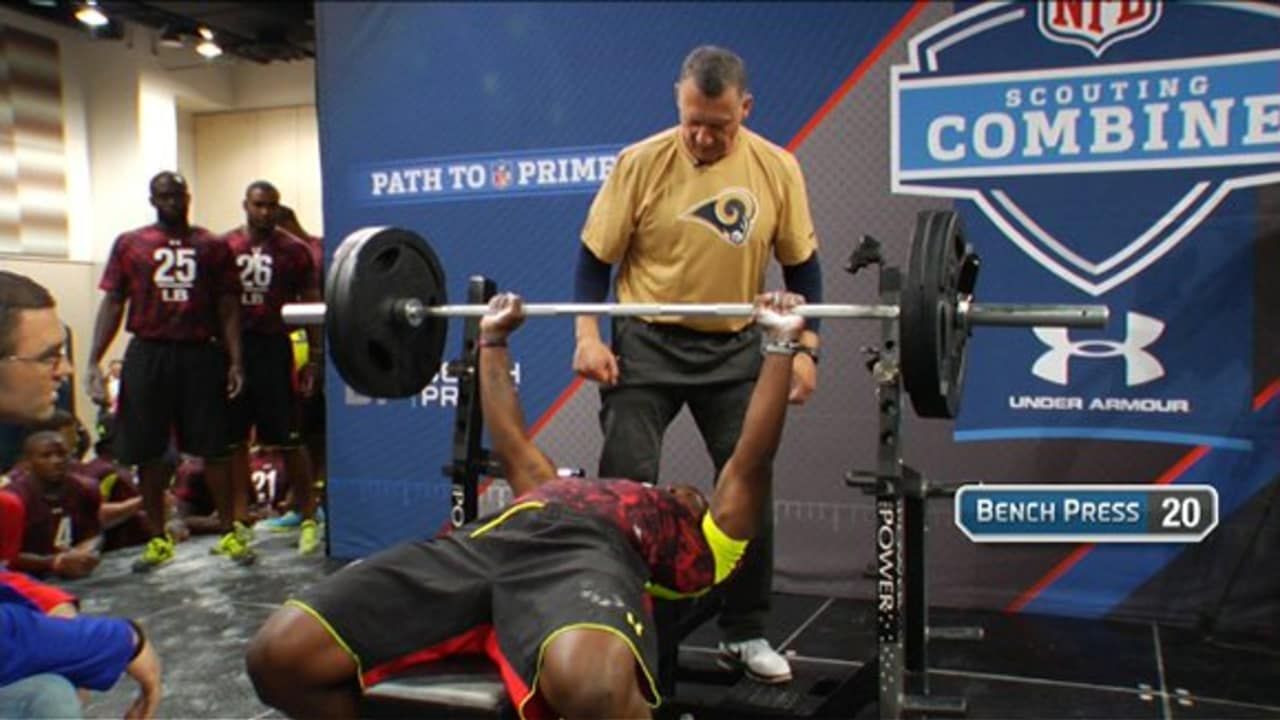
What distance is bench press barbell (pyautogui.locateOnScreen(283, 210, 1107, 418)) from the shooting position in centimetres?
197

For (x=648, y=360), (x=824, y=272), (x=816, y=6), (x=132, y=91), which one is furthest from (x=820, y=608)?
(x=132, y=91)

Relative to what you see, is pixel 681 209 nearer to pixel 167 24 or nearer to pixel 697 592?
pixel 697 592

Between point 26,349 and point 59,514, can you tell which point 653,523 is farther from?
point 59,514

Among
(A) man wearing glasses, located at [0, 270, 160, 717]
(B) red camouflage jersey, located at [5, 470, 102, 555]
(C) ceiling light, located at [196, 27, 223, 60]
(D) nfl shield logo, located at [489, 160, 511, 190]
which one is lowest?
(B) red camouflage jersey, located at [5, 470, 102, 555]

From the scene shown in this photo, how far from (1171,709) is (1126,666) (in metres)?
0.31

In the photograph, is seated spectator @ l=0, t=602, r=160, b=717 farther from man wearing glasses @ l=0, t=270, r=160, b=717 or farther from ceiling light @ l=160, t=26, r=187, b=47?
ceiling light @ l=160, t=26, r=187, b=47

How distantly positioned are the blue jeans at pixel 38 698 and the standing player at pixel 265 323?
305cm

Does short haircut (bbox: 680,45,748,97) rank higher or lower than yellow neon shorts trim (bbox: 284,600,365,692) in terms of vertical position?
higher

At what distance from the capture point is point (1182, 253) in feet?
10.4

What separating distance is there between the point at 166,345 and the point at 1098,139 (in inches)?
131

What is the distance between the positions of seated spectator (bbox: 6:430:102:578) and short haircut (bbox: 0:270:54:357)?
110 inches

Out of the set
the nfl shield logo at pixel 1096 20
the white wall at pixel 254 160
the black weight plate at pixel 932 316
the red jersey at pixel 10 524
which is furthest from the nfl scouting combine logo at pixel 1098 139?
the white wall at pixel 254 160

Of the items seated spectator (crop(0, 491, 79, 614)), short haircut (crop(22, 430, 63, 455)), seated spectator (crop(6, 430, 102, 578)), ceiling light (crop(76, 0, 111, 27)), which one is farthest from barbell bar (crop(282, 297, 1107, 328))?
ceiling light (crop(76, 0, 111, 27))

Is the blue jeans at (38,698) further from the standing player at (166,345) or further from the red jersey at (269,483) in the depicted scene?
the red jersey at (269,483)
